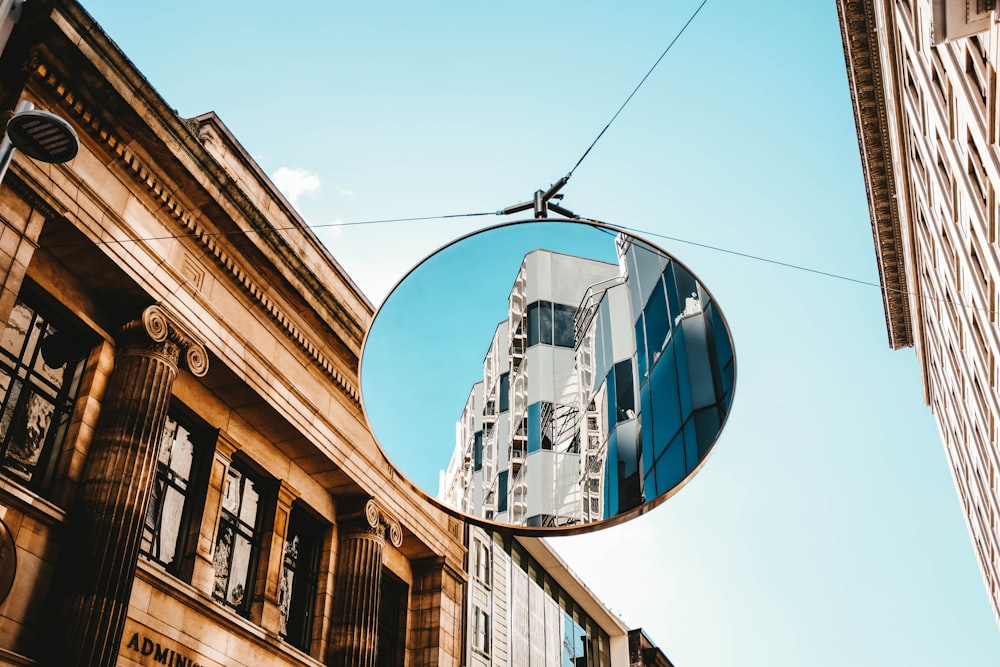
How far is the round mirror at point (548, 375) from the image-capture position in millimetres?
5320

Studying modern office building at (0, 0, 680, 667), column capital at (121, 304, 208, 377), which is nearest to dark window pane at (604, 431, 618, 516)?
modern office building at (0, 0, 680, 667)

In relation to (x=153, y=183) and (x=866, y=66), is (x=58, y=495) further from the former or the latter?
(x=866, y=66)

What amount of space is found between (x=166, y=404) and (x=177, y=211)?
10.9 ft

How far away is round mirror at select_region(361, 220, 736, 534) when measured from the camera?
532 centimetres

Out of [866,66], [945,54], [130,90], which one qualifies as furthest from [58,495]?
[866,66]

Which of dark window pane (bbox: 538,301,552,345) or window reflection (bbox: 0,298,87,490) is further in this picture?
window reflection (bbox: 0,298,87,490)

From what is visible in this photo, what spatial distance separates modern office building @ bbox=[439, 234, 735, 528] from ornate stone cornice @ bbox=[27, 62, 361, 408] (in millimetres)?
7122

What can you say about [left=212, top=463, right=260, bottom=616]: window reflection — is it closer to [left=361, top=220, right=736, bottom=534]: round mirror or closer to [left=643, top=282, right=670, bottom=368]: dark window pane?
[left=361, top=220, right=736, bottom=534]: round mirror

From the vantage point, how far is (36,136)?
8.20 meters

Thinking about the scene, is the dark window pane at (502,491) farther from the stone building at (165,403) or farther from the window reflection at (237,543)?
the window reflection at (237,543)

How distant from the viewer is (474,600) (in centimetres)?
2375

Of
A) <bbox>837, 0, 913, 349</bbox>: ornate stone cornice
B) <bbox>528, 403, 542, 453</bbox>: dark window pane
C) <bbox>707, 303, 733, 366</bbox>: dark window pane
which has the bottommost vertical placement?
<bbox>528, 403, 542, 453</bbox>: dark window pane

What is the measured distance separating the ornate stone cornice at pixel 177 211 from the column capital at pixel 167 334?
164cm

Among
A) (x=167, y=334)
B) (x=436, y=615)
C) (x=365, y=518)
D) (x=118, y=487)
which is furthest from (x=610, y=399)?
(x=436, y=615)
